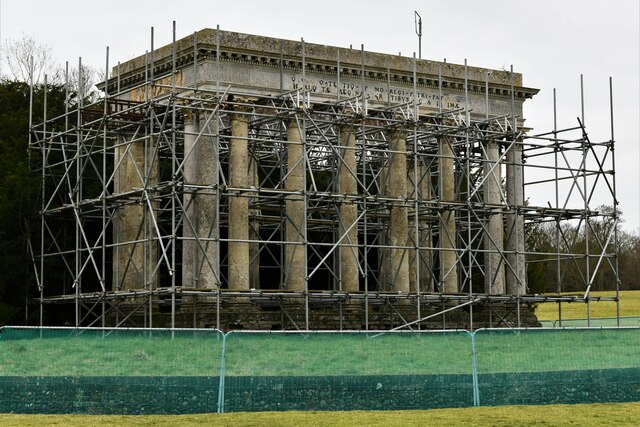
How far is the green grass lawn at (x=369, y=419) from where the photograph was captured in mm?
20438

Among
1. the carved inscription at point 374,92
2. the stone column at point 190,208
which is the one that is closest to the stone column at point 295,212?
the carved inscription at point 374,92

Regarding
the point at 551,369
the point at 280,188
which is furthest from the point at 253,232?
the point at 551,369

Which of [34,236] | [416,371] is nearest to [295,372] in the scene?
[416,371]

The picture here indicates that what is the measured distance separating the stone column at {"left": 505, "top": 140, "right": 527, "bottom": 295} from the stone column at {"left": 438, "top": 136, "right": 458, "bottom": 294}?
2.13 metres

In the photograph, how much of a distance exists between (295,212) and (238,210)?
2031mm

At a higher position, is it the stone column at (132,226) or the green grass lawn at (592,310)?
the stone column at (132,226)

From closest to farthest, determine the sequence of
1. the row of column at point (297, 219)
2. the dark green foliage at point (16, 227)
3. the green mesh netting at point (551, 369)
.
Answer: the green mesh netting at point (551, 369) < the row of column at point (297, 219) < the dark green foliage at point (16, 227)

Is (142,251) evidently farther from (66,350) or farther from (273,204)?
(66,350)

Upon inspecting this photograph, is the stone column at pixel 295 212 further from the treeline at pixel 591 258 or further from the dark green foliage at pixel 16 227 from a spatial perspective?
the treeline at pixel 591 258

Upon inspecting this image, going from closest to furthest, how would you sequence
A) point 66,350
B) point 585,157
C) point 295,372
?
point 295,372 < point 66,350 < point 585,157

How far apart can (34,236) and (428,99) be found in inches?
611

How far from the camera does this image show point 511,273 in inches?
1938

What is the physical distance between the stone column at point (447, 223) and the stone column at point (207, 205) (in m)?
9.15

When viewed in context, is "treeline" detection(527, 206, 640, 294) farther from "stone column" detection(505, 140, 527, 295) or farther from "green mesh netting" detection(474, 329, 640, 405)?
"green mesh netting" detection(474, 329, 640, 405)
